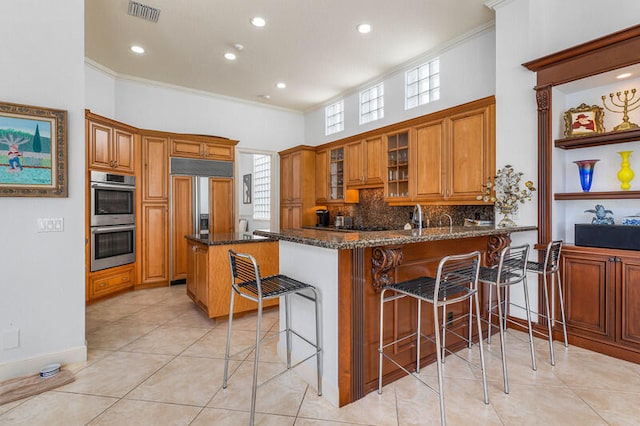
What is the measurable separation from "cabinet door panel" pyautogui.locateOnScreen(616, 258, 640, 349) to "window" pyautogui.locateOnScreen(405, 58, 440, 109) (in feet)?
9.40

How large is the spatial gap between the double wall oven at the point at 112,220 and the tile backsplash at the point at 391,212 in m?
3.36

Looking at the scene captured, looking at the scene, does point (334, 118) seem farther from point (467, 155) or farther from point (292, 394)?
point (292, 394)

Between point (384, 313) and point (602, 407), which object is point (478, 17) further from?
point (602, 407)

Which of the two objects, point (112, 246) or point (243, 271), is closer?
point (243, 271)

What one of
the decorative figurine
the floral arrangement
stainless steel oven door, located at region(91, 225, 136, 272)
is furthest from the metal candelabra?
stainless steel oven door, located at region(91, 225, 136, 272)

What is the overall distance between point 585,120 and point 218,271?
3.70 m

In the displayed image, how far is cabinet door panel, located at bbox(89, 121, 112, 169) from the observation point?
13.2ft

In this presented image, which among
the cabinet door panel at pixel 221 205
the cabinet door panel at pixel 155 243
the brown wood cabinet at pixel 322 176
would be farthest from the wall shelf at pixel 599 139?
the cabinet door panel at pixel 155 243

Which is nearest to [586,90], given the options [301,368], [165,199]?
[301,368]

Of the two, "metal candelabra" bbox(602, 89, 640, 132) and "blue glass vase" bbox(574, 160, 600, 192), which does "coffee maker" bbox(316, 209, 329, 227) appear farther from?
"metal candelabra" bbox(602, 89, 640, 132)

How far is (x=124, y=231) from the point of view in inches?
178

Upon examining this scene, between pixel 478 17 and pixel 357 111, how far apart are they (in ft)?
7.81

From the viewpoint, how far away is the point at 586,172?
286 centimetres

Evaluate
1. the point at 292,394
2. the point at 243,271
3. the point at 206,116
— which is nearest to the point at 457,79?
the point at 243,271
